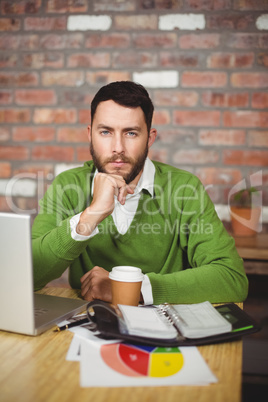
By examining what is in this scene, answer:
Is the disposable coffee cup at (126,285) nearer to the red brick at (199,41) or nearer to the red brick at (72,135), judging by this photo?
the red brick at (72,135)

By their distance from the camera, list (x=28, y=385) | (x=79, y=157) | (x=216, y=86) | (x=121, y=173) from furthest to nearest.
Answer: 1. (x=79, y=157)
2. (x=216, y=86)
3. (x=121, y=173)
4. (x=28, y=385)

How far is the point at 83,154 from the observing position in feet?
7.50

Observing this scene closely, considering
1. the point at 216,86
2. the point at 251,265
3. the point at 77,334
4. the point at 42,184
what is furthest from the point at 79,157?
the point at 77,334

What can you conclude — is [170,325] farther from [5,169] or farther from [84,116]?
[5,169]

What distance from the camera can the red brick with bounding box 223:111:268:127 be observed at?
2.13m

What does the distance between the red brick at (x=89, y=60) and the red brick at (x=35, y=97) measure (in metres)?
0.20

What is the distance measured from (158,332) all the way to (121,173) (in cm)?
83

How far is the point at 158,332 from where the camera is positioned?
33.0 inches

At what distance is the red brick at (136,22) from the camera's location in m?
2.18

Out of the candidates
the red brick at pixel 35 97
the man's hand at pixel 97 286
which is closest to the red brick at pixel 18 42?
the red brick at pixel 35 97

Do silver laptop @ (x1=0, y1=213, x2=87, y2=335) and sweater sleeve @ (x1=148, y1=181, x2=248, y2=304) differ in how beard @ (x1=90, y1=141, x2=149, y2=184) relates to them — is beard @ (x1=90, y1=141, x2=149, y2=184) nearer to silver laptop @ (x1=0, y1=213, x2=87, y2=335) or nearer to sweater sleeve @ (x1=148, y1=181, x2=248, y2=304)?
sweater sleeve @ (x1=148, y1=181, x2=248, y2=304)

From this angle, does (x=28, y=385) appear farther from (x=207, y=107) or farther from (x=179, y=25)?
(x=179, y=25)

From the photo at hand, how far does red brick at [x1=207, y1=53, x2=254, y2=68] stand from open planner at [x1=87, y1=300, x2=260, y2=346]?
1.56 m

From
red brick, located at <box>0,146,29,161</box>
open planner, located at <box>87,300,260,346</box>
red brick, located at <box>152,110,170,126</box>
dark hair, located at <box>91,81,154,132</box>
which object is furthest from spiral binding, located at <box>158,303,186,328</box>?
red brick, located at <box>0,146,29,161</box>
